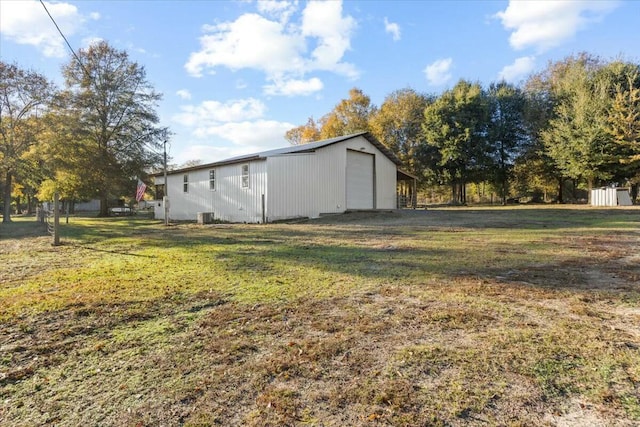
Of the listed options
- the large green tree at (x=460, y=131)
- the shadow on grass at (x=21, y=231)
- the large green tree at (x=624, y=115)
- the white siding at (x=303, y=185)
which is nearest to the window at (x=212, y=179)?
the white siding at (x=303, y=185)

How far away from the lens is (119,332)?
3.19m

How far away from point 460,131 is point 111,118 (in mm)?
29710

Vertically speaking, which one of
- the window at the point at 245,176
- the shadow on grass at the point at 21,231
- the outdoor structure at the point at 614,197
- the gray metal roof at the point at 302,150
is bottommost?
the shadow on grass at the point at 21,231

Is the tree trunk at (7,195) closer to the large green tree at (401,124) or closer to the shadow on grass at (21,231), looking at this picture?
the shadow on grass at (21,231)

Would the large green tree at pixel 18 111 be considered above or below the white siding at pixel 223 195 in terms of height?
above

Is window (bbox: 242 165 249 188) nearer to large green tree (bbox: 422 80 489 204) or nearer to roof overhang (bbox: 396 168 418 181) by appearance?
roof overhang (bbox: 396 168 418 181)

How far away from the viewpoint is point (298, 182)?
1792cm

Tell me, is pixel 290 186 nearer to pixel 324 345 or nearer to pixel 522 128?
pixel 324 345

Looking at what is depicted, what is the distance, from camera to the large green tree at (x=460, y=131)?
108 ft

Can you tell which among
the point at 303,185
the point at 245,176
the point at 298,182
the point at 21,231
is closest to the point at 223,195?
the point at 245,176

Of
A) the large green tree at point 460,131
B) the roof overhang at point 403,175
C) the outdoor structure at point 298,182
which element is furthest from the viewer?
the large green tree at point 460,131

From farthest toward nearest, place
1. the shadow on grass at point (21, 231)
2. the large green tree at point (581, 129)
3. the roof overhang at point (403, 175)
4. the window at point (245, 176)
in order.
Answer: the large green tree at point (581, 129)
the roof overhang at point (403, 175)
the window at point (245, 176)
the shadow on grass at point (21, 231)

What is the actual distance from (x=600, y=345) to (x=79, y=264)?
751cm

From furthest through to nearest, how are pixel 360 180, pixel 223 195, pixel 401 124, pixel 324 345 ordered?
pixel 401 124 < pixel 360 180 < pixel 223 195 < pixel 324 345
